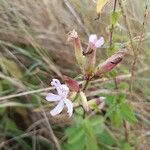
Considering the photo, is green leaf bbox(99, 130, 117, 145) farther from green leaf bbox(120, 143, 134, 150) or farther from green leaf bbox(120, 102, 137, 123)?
green leaf bbox(120, 102, 137, 123)

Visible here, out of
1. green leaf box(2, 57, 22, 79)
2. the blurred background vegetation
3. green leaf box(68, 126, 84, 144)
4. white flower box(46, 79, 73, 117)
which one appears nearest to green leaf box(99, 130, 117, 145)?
the blurred background vegetation

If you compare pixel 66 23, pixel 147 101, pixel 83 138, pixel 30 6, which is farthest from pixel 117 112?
pixel 30 6

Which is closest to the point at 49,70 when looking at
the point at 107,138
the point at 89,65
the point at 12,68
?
the point at 12,68

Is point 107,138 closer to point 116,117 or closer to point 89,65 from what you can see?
point 116,117

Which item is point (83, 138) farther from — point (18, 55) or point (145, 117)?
point (18, 55)

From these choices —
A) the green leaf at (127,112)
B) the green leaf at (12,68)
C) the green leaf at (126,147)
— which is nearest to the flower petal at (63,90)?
the green leaf at (127,112)
